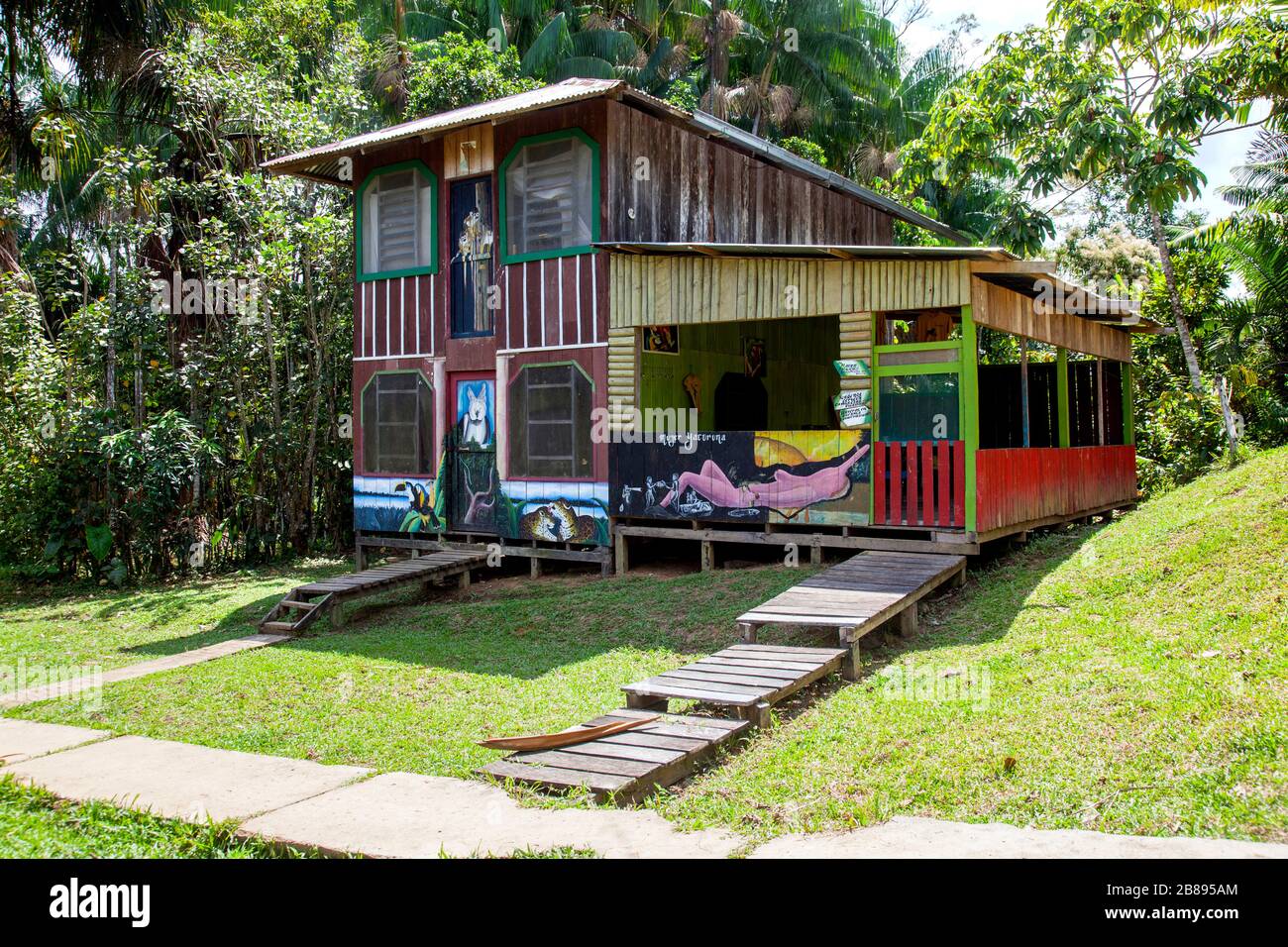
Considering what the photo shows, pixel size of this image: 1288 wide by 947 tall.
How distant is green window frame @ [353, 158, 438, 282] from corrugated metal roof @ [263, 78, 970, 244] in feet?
1.82

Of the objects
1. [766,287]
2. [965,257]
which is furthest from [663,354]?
[965,257]

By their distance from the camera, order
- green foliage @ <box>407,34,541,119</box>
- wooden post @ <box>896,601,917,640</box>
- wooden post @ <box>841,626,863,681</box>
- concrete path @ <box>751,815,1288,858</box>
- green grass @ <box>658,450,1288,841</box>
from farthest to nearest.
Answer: green foliage @ <box>407,34,541,119</box> < wooden post @ <box>896,601,917,640</box> < wooden post @ <box>841,626,863,681</box> < green grass @ <box>658,450,1288,841</box> < concrete path @ <box>751,815,1288,858</box>

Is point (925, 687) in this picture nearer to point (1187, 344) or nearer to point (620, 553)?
point (620, 553)

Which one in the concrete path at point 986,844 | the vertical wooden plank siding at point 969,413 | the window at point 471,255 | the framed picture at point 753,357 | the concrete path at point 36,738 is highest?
the window at point 471,255

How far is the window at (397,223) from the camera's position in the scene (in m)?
15.4

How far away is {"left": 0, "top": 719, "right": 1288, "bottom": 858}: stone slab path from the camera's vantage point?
446 centimetres

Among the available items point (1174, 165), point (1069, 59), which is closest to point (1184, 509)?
point (1174, 165)

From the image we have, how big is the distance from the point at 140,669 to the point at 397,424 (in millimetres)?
5974

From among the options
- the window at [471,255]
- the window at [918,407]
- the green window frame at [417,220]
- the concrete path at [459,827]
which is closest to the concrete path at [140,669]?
the concrete path at [459,827]

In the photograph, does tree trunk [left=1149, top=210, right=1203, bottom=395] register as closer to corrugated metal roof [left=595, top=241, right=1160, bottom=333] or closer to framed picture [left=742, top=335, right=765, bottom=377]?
corrugated metal roof [left=595, top=241, right=1160, bottom=333]

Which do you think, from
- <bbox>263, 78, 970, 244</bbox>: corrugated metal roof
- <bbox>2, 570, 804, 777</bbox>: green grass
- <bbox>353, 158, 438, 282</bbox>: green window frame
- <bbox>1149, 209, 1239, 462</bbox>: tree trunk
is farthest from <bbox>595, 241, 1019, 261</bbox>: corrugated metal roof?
<bbox>1149, 209, 1239, 462</bbox>: tree trunk

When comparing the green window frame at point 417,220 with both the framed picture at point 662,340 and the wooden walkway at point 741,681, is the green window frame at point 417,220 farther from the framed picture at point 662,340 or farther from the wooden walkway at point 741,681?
the wooden walkway at point 741,681

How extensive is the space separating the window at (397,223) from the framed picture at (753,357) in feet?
16.2

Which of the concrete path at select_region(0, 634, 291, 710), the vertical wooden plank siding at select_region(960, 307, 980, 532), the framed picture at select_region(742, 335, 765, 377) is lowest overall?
the concrete path at select_region(0, 634, 291, 710)
